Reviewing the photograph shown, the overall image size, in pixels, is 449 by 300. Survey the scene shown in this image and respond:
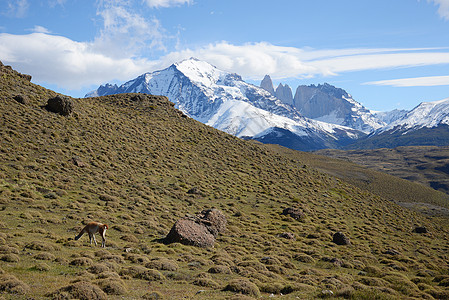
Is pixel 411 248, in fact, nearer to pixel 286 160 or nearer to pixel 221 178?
pixel 221 178

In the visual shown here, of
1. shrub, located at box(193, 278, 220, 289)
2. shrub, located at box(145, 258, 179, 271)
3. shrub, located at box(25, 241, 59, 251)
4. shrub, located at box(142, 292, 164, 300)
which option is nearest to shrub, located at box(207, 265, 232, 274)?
shrub, located at box(145, 258, 179, 271)

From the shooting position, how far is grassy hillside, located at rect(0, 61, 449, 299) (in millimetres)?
16141

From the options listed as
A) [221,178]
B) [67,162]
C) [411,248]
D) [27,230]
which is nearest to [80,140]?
[67,162]

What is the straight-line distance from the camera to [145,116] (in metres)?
80.9

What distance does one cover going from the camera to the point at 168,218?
113 feet

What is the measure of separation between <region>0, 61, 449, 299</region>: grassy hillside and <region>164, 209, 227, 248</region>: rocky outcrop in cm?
123

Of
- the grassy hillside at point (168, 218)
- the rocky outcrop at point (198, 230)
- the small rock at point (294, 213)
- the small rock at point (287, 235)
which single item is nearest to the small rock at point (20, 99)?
the grassy hillside at point (168, 218)

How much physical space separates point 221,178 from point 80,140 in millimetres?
26360

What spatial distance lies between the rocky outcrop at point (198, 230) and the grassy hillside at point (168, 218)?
1227 mm

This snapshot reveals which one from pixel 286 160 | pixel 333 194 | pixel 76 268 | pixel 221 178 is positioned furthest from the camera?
pixel 286 160

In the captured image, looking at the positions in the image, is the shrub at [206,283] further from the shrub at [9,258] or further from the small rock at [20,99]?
the small rock at [20,99]

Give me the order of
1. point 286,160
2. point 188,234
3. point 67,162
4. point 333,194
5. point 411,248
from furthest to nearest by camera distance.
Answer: point 286,160, point 333,194, point 411,248, point 67,162, point 188,234

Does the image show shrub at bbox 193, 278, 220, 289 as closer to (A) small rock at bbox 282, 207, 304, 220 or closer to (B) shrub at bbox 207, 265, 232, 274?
(B) shrub at bbox 207, 265, 232, 274

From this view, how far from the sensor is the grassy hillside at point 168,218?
1614 cm
